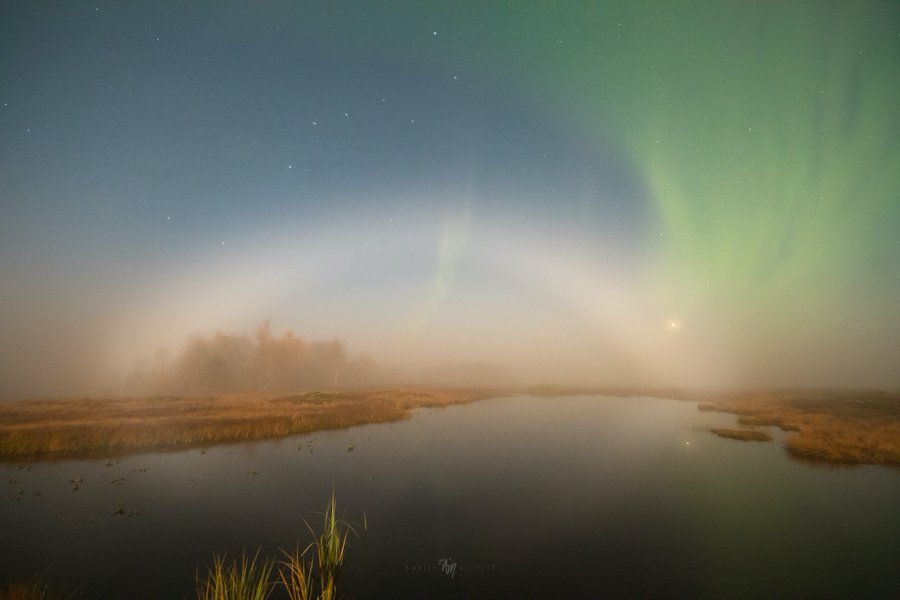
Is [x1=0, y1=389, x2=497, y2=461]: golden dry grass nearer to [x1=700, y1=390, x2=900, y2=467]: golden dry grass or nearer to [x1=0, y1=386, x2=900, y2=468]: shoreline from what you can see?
[x1=0, y1=386, x2=900, y2=468]: shoreline

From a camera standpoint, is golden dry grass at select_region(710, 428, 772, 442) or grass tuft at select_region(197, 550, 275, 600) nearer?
grass tuft at select_region(197, 550, 275, 600)

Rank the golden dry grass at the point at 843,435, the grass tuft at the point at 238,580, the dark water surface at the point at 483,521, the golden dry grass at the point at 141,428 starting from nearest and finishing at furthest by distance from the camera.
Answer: the grass tuft at the point at 238,580, the dark water surface at the point at 483,521, the golden dry grass at the point at 843,435, the golden dry grass at the point at 141,428

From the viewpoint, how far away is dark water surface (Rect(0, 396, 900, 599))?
35.3 ft

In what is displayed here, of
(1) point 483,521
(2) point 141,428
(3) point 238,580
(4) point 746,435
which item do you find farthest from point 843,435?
(2) point 141,428

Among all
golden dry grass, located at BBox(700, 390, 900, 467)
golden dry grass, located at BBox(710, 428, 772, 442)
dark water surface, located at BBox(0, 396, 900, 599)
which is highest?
golden dry grass, located at BBox(700, 390, 900, 467)

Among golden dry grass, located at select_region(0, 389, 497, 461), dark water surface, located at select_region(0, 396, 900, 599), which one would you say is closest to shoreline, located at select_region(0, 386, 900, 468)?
golden dry grass, located at select_region(0, 389, 497, 461)

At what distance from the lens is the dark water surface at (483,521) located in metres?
10.8

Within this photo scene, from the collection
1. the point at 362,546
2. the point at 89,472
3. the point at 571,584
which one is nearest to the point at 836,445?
the point at 571,584

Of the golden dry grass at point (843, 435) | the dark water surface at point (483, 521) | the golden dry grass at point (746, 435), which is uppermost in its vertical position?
the golden dry grass at point (843, 435)

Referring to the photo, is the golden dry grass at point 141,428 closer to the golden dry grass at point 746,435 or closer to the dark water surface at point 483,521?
the dark water surface at point 483,521

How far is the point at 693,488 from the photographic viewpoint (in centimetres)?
1880

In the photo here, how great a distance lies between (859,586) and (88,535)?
84.5ft

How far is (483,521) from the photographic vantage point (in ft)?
48.6

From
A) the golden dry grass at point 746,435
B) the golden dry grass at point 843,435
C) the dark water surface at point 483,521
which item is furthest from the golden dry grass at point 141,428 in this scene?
the golden dry grass at point 843,435
